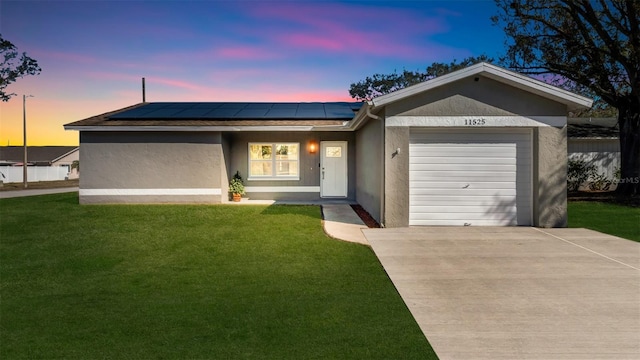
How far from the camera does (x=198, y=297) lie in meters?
4.64

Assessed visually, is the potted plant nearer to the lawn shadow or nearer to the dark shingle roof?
the lawn shadow

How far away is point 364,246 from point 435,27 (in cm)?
1460

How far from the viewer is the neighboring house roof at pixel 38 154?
48.7 metres

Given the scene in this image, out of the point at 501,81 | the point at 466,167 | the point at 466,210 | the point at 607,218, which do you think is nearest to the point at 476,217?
the point at 466,210

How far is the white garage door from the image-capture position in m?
9.56

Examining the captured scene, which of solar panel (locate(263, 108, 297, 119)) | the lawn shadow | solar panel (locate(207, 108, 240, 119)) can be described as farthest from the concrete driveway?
solar panel (locate(207, 108, 240, 119))

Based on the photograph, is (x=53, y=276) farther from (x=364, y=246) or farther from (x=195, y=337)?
(x=364, y=246)

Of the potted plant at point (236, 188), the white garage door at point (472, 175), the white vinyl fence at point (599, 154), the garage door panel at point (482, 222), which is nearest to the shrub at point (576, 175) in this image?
the white vinyl fence at point (599, 154)

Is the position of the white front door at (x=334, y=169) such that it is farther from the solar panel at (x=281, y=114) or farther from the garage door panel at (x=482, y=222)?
the garage door panel at (x=482, y=222)

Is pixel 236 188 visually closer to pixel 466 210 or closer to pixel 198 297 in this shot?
pixel 466 210

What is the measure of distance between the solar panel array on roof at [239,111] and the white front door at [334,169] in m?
1.28

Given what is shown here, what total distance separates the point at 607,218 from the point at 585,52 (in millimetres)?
8945

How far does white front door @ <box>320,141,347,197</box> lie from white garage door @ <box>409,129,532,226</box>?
5.81 meters

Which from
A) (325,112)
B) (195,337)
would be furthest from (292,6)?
(195,337)
